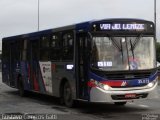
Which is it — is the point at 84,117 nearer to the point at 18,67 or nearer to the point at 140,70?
the point at 140,70

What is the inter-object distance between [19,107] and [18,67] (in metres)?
6.04

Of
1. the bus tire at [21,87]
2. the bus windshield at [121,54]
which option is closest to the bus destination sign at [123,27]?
the bus windshield at [121,54]

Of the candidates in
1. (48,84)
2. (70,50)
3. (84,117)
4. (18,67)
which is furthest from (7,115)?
(18,67)

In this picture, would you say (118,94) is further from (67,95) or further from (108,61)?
(67,95)

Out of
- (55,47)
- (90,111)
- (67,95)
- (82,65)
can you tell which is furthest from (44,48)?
(90,111)

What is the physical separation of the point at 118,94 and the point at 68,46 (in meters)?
2.76

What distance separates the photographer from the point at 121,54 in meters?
15.1

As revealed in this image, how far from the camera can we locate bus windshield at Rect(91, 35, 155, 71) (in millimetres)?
14984

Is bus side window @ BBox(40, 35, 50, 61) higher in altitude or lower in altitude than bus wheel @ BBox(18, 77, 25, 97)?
higher

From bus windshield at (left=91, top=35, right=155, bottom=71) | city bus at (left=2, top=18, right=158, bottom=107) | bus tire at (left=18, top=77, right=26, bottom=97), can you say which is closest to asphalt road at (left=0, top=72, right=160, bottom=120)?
city bus at (left=2, top=18, right=158, bottom=107)

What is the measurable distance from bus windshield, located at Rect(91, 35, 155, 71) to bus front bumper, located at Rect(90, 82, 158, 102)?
683 millimetres

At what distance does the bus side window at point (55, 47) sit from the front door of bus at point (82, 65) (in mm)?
1736

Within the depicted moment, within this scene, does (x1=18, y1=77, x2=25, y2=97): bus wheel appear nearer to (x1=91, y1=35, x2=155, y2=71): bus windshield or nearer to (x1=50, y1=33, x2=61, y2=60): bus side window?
(x1=50, y1=33, x2=61, y2=60): bus side window

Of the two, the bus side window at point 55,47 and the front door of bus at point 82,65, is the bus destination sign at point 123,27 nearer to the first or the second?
the front door of bus at point 82,65
